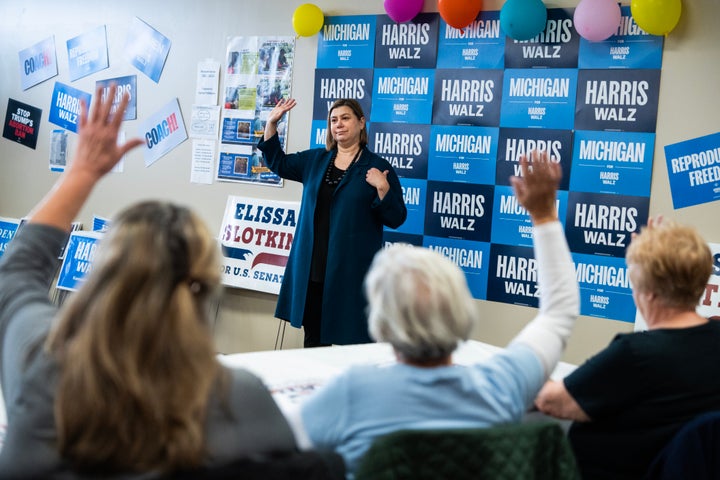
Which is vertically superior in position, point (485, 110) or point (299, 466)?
point (485, 110)

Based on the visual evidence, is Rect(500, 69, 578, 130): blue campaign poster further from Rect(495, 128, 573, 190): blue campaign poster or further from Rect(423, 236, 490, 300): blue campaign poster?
Rect(423, 236, 490, 300): blue campaign poster

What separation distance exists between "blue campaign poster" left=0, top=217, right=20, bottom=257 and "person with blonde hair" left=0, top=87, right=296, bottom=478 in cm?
505

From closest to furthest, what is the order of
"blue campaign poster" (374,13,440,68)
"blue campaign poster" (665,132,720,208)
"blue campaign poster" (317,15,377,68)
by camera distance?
"blue campaign poster" (665,132,720,208) → "blue campaign poster" (374,13,440,68) → "blue campaign poster" (317,15,377,68)

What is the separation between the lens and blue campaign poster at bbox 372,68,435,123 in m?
4.25

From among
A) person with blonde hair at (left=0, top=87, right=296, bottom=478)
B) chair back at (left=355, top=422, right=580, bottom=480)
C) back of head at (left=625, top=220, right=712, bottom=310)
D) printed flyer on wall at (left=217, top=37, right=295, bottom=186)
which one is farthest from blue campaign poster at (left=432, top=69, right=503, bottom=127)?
person with blonde hair at (left=0, top=87, right=296, bottom=478)

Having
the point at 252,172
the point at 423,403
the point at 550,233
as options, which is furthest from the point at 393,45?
the point at 423,403

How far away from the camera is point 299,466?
1.13 m

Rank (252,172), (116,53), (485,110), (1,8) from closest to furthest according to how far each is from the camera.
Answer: (485,110) → (252,172) → (116,53) → (1,8)

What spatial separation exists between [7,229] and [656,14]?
15.6 ft

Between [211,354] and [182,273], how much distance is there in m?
0.13

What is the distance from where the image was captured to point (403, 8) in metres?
4.11

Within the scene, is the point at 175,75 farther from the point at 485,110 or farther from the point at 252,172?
the point at 485,110

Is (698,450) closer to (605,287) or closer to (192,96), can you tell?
(605,287)

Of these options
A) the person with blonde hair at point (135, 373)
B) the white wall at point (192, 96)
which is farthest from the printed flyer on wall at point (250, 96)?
the person with blonde hair at point (135, 373)
